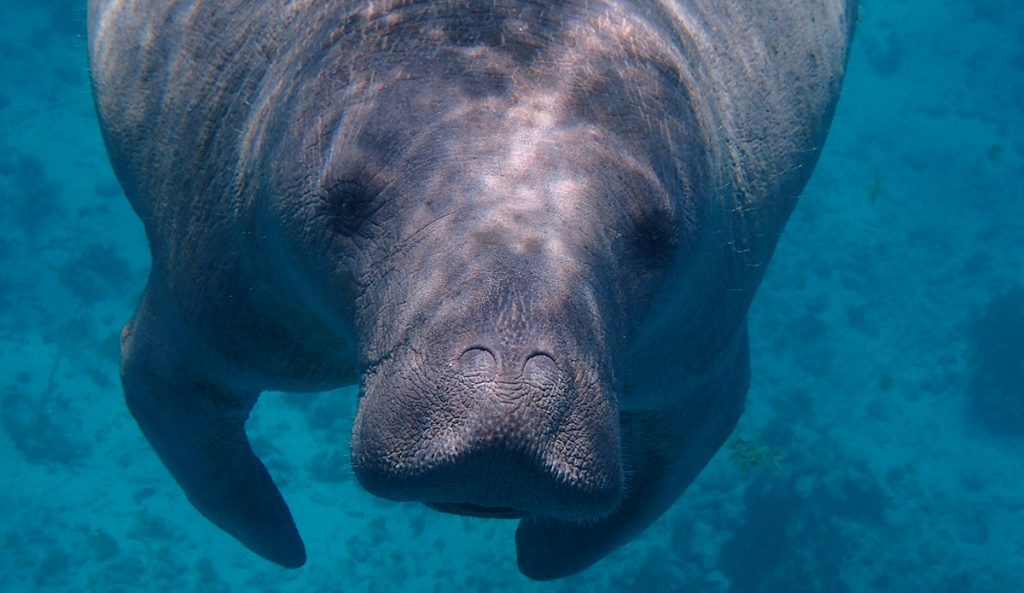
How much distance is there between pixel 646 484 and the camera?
17.3 ft

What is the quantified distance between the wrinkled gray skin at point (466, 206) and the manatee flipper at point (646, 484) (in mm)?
623

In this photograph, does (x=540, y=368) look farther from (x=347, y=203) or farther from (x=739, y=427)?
(x=739, y=427)

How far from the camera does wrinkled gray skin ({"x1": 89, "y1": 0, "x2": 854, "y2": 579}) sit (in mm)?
2123

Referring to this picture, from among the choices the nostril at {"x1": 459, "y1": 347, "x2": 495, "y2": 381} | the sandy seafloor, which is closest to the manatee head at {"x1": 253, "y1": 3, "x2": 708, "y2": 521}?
the nostril at {"x1": 459, "y1": 347, "x2": 495, "y2": 381}

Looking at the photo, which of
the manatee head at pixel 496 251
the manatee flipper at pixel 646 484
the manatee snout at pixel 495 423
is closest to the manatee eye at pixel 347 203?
the manatee head at pixel 496 251

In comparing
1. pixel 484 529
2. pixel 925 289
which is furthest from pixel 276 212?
pixel 925 289

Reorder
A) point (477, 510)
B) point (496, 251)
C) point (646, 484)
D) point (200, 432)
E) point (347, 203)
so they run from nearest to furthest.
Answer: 1. point (496, 251)
2. point (347, 203)
3. point (477, 510)
4. point (200, 432)
5. point (646, 484)

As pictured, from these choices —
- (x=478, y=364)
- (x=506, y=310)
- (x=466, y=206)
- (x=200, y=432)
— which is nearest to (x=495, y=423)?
(x=478, y=364)

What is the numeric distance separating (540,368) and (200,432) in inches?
133

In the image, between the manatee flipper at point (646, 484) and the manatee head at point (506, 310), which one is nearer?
the manatee head at point (506, 310)

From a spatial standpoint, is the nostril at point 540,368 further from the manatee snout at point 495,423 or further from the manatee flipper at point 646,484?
the manatee flipper at point 646,484

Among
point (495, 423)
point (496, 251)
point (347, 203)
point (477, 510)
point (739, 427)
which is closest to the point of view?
point (495, 423)

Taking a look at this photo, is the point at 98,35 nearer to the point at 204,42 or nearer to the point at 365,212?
the point at 204,42

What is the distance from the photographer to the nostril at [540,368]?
2020mm
